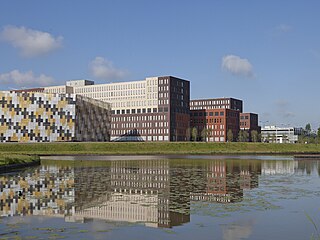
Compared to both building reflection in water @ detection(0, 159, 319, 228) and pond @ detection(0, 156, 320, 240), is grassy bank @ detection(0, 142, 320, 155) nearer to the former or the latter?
building reflection in water @ detection(0, 159, 319, 228)

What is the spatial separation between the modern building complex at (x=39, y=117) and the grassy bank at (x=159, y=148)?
24.7 meters

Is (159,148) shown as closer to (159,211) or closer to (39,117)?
(39,117)

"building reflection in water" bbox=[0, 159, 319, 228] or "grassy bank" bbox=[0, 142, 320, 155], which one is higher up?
"grassy bank" bbox=[0, 142, 320, 155]

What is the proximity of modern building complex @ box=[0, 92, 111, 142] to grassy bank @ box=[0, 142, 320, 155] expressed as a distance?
24689mm

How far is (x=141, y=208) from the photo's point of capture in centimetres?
2128

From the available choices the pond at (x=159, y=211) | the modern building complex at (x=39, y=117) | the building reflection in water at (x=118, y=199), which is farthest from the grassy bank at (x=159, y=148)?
the pond at (x=159, y=211)

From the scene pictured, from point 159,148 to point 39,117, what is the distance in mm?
50725

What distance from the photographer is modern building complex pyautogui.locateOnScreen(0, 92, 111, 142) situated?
14500cm

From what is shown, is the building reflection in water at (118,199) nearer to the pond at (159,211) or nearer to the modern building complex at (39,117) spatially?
the pond at (159,211)

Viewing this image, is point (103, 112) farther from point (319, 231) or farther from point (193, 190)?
point (319, 231)

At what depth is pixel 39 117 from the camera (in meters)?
147

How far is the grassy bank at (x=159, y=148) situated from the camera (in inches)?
4611

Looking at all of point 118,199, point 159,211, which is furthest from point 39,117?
point 159,211

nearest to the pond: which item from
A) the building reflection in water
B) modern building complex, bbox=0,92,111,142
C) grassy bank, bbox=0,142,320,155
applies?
the building reflection in water
